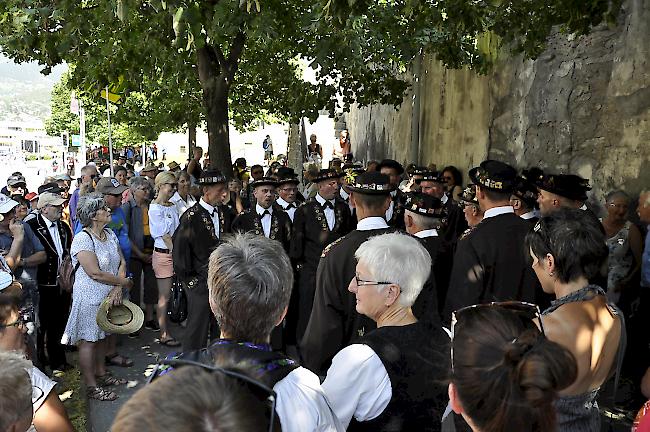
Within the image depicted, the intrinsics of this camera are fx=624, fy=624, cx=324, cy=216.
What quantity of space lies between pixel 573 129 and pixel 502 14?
1802 mm

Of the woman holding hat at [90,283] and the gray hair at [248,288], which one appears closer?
the gray hair at [248,288]

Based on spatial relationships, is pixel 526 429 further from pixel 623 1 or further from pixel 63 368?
pixel 623 1

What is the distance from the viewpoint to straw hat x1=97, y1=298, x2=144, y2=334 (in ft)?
17.5

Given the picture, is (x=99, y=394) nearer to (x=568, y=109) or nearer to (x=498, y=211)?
(x=498, y=211)

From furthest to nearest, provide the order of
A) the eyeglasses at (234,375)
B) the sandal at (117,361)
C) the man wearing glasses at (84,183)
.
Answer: the man wearing glasses at (84,183), the sandal at (117,361), the eyeglasses at (234,375)

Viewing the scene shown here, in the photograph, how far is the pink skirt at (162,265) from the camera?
7.04m

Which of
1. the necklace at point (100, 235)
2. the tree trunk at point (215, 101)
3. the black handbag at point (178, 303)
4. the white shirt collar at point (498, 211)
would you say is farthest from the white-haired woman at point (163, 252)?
the white shirt collar at point (498, 211)

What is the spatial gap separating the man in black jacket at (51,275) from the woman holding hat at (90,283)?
2.18 feet

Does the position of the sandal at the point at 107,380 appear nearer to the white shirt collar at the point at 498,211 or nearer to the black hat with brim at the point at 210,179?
the black hat with brim at the point at 210,179

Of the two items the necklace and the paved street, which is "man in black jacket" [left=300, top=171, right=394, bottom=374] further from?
the necklace

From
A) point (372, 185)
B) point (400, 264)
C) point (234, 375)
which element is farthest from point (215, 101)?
point (234, 375)

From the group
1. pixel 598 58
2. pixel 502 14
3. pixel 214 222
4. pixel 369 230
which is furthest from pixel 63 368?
pixel 598 58

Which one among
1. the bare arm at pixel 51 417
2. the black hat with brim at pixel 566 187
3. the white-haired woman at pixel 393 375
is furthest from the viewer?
the black hat with brim at pixel 566 187

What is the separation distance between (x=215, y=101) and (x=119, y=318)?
5.20 meters
